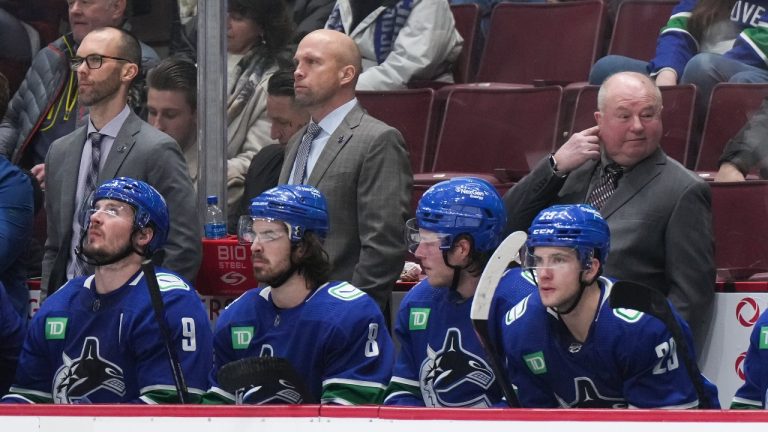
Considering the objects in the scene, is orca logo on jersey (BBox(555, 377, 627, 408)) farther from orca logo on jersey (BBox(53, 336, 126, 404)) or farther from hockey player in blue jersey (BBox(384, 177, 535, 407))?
orca logo on jersey (BBox(53, 336, 126, 404))

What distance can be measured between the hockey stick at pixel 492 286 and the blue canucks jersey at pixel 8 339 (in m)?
1.37

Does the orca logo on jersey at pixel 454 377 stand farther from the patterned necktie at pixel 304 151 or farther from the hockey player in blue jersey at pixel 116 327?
the patterned necktie at pixel 304 151

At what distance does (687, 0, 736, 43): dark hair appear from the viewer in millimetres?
4867

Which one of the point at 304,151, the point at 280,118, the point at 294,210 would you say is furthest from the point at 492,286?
the point at 280,118

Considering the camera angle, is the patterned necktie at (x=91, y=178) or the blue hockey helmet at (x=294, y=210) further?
the patterned necktie at (x=91, y=178)

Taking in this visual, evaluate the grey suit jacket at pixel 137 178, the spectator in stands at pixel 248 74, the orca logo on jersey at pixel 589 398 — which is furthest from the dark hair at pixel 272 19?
the orca logo on jersey at pixel 589 398

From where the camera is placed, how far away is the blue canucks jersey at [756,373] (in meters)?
3.28

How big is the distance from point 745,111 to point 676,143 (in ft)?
0.79

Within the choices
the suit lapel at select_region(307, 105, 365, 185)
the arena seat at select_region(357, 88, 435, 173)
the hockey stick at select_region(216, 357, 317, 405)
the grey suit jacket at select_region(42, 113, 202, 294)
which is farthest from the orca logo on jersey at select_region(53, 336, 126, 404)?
the arena seat at select_region(357, 88, 435, 173)

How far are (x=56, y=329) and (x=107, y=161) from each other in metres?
0.78

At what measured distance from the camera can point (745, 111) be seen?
453 cm

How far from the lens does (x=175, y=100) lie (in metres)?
4.51

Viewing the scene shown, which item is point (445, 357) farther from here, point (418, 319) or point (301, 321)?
point (301, 321)

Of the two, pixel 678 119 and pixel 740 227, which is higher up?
pixel 678 119
